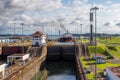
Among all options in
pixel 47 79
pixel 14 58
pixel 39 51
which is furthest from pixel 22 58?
pixel 39 51

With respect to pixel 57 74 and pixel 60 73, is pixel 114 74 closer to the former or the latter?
pixel 57 74

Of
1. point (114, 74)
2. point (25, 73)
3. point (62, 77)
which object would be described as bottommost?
point (62, 77)

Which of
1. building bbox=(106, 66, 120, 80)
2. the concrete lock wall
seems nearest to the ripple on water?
the concrete lock wall

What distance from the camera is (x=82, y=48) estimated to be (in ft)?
295

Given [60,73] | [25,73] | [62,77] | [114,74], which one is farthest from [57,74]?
[114,74]

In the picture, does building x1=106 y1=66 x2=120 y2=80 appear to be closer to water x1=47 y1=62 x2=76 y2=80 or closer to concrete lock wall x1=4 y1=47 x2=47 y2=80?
concrete lock wall x1=4 y1=47 x2=47 y2=80

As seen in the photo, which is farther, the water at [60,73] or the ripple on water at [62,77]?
the water at [60,73]

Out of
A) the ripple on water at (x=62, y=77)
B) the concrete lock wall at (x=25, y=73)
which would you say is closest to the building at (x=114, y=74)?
the concrete lock wall at (x=25, y=73)

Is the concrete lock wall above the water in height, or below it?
above

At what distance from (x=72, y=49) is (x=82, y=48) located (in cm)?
544

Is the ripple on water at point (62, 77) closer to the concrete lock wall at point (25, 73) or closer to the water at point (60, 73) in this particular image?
the water at point (60, 73)

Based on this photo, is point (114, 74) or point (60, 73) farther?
point (60, 73)

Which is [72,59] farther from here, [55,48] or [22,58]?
[22,58]

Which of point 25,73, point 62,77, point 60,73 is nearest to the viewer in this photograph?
point 25,73
